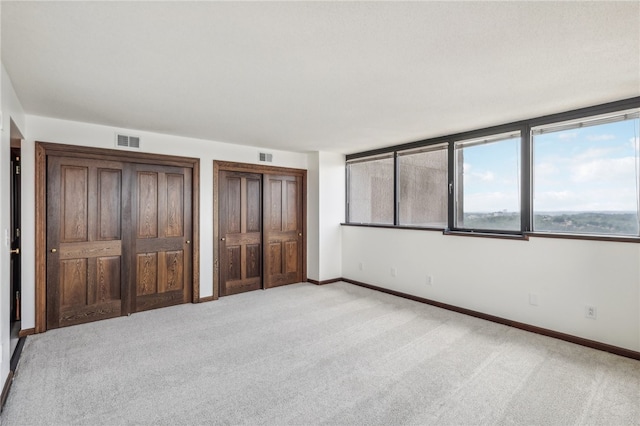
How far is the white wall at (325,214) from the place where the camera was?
18.4 feet

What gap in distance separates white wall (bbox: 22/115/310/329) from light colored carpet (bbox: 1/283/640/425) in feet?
2.61

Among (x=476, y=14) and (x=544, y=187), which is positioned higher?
(x=476, y=14)

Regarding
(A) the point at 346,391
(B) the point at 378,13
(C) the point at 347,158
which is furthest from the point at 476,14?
(C) the point at 347,158

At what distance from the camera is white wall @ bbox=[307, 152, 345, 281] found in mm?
5621

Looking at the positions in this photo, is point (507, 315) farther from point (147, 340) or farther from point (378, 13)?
point (147, 340)

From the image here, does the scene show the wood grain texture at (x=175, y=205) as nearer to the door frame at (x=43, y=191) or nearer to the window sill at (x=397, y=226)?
the door frame at (x=43, y=191)

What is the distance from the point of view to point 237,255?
512cm

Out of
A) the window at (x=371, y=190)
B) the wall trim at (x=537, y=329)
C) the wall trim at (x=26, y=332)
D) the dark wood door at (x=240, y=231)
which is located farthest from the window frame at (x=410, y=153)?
the wall trim at (x=26, y=332)

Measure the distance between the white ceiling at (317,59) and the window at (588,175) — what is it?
320 mm

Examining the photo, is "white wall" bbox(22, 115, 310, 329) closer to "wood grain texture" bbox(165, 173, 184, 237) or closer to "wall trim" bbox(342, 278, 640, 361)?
"wood grain texture" bbox(165, 173, 184, 237)

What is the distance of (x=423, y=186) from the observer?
4.77m

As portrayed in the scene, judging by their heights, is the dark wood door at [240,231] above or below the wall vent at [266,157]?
below

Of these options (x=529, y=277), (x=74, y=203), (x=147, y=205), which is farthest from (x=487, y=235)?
(x=74, y=203)

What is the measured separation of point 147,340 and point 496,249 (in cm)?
390
